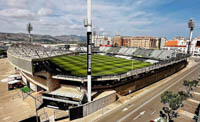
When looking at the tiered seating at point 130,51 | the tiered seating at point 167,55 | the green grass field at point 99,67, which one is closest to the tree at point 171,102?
the green grass field at point 99,67

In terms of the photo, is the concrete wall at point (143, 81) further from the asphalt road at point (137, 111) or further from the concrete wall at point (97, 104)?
the asphalt road at point (137, 111)

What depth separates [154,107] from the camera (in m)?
27.8

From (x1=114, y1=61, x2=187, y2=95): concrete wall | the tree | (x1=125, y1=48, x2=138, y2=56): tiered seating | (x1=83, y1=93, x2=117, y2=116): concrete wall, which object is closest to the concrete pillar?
(x1=83, y1=93, x2=117, y2=116): concrete wall

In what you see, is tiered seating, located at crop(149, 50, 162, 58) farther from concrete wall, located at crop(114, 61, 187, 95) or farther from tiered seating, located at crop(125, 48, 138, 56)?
concrete wall, located at crop(114, 61, 187, 95)

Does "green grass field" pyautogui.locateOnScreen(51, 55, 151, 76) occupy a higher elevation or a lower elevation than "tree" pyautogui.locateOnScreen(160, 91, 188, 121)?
higher

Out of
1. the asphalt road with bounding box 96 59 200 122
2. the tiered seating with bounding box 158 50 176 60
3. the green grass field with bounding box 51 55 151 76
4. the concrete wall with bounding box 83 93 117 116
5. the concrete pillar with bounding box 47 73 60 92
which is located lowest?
the asphalt road with bounding box 96 59 200 122

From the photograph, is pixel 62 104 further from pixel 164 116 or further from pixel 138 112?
pixel 164 116

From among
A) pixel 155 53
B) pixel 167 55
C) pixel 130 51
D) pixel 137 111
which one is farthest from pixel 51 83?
pixel 130 51

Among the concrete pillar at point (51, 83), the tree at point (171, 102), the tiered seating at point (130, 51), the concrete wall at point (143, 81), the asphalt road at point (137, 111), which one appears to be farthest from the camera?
the tiered seating at point (130, 51)

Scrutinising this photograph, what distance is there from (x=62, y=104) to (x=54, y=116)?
163 inches

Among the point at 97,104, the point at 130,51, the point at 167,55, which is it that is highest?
the point at 130,51

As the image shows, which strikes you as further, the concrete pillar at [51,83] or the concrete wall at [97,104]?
the concrete pillar at [51,83]

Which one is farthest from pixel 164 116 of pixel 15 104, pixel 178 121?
pixel 15 104

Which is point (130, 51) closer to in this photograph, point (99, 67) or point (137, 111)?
point (99, 67)
